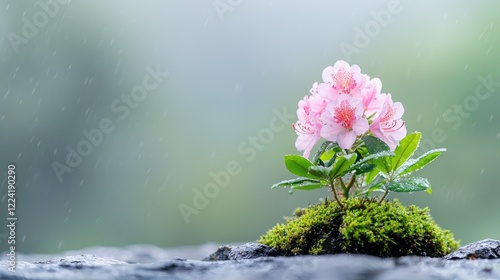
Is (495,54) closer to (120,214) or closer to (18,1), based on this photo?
(120,214)

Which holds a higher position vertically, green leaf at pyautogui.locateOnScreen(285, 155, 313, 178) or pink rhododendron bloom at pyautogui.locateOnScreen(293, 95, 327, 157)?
pink rhododendron bloom at pyautogui.locateOnScreen(293, 95, 327, 157)

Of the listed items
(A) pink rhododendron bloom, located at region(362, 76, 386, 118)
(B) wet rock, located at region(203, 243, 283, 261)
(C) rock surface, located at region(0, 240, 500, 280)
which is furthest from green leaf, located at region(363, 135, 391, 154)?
(B) wet rock, located at region(203, 243, 283, 261)

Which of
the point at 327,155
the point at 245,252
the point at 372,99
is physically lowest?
the point at 245,252

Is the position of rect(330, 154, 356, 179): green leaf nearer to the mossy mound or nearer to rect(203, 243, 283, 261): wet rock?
the mossy mound

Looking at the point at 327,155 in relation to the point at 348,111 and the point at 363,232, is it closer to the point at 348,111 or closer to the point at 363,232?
the point at 348,111

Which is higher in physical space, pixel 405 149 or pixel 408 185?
pixel 405 149

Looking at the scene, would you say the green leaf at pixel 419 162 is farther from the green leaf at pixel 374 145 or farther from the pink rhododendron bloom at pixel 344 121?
the pink rhododendron bloom at pixel 344 121

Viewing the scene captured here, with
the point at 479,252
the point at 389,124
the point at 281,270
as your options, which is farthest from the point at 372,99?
the point at 281,270
